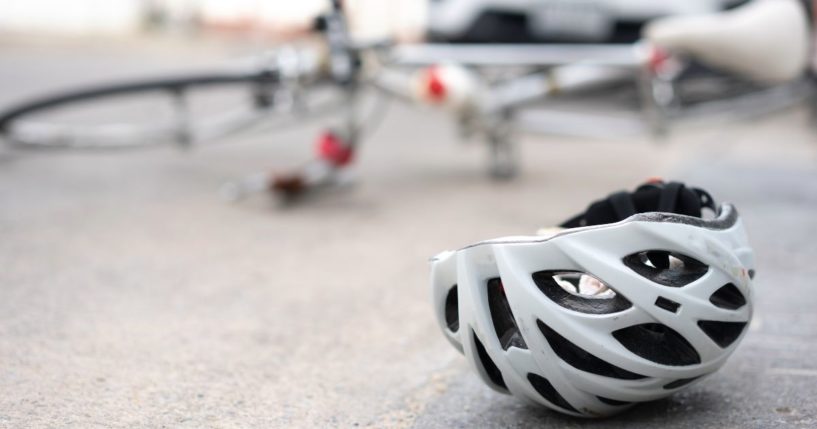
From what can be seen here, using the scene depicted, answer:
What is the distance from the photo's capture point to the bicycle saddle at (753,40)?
5.53 m

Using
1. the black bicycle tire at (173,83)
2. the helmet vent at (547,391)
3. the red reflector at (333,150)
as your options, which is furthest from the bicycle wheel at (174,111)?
the helmet vent at (547,391)

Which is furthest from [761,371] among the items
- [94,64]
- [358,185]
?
[94,64]

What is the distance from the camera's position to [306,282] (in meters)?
4.50

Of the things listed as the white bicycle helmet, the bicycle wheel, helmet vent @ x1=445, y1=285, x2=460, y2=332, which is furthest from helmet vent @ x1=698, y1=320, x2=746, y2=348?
the bicycle wheel

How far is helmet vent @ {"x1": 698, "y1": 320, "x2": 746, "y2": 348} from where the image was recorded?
279 cm

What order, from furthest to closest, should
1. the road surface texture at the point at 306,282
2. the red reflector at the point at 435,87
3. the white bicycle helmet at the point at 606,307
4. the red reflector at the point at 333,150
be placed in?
the red reflector at the point at 435,87, the red reflector at the point at 333,150, the road surface texture at the point at 306,282, the white bicycle helmet at the point at 606,307

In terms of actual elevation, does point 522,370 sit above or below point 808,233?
above

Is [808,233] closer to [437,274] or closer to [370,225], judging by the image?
[370,225]

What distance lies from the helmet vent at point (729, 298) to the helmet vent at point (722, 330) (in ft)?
0.16

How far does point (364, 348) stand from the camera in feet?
12.1

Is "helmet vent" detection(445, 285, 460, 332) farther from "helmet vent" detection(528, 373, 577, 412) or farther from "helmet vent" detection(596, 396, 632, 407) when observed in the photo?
"helmet vent" detection(596, 396, 632, 407)

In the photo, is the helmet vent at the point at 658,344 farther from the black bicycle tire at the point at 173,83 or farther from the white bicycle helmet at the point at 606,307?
the black bicycle tire at the point at 173,83

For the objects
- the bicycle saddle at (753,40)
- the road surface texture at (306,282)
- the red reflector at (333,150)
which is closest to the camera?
the road surface texture at (306,282)

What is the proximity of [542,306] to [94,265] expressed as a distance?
256 cm
